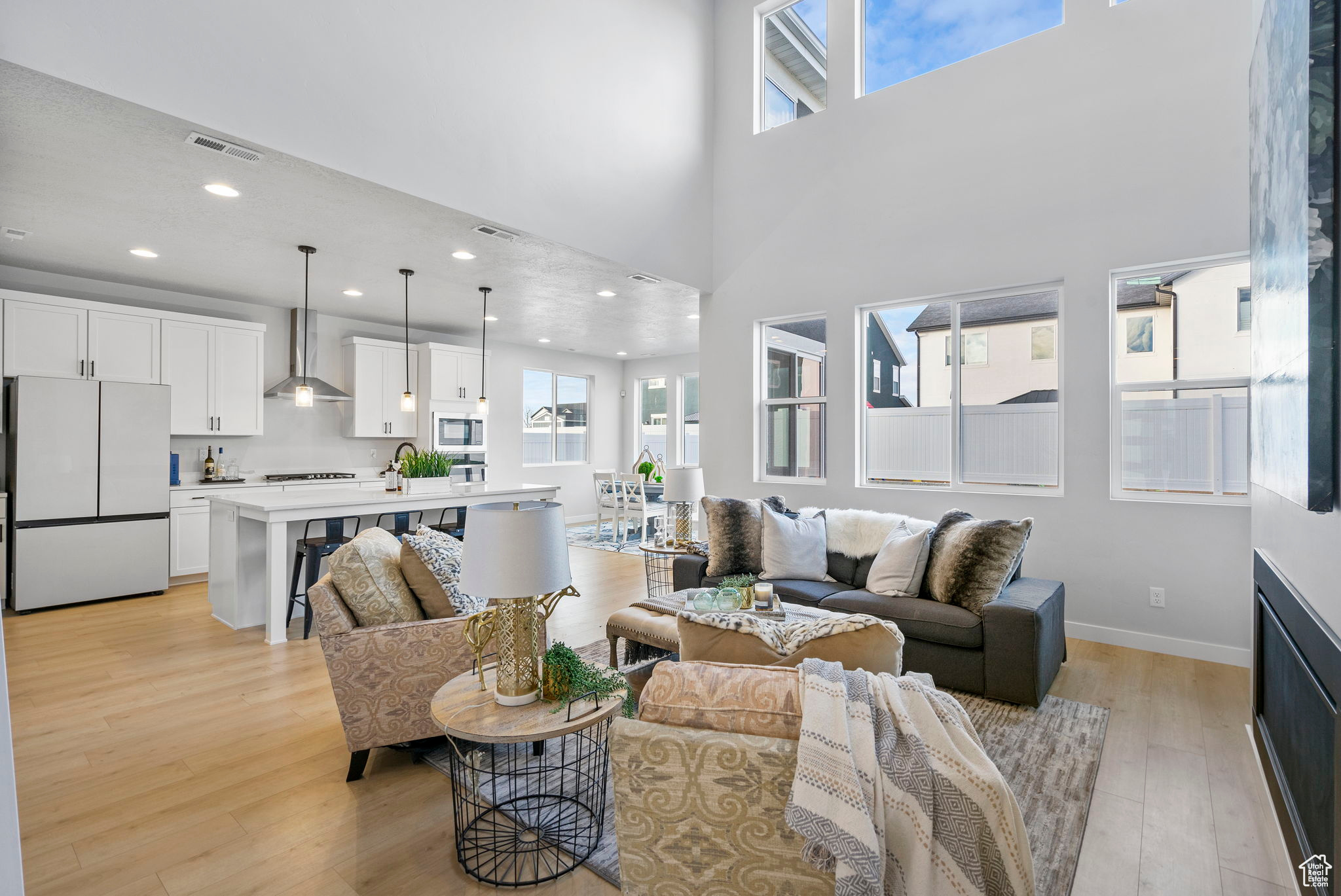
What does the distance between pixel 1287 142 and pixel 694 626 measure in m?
2.07

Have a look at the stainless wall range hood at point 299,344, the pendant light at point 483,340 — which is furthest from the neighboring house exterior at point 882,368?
the stainless wall range hood at point 299,344

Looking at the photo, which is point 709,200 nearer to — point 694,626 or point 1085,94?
point 1085,94

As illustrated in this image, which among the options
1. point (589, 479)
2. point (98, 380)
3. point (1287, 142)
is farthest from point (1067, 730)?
point (589, 479)

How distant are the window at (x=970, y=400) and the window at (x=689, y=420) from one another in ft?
15.4

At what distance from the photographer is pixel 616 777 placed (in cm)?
133

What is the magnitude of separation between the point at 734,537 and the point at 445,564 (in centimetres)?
197

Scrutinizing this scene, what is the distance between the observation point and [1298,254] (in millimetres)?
1604

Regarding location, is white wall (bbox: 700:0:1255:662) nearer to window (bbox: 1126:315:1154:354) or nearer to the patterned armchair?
window (bbox: 1126:315:1154:354)

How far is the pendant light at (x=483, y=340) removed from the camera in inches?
234

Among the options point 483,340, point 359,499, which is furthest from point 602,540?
point 359,499

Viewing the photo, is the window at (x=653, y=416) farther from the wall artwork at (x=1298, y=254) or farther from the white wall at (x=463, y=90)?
the wall artwork at (x=1298, y=254)

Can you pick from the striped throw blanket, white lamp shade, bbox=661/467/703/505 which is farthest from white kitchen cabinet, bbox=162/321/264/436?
the striped throw blanket

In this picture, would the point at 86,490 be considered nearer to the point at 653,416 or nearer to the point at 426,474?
the point at 426,474

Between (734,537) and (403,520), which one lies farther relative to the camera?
(403,520)
